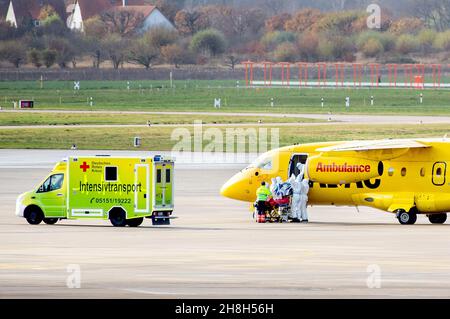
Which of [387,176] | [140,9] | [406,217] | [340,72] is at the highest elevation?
[140,9]

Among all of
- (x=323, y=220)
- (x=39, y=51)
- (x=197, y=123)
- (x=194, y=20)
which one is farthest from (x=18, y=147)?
(x=194, y=20)

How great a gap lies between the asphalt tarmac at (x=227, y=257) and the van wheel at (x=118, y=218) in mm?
386

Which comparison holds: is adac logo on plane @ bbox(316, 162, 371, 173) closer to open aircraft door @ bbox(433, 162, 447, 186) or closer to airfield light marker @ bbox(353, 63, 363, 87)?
open aircraft door @ bbox(433, 162, 447, 186)

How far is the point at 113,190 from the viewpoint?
124 feet

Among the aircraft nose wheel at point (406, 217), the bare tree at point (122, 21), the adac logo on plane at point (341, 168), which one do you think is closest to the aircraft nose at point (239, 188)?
the adac logo on plane at point (341, 168)

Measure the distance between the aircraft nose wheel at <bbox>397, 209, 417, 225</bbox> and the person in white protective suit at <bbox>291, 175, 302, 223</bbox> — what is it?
10.8ft

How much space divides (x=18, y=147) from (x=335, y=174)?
4013 cm

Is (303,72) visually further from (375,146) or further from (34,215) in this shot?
(34,215)

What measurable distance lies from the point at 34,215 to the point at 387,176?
11.5 metres

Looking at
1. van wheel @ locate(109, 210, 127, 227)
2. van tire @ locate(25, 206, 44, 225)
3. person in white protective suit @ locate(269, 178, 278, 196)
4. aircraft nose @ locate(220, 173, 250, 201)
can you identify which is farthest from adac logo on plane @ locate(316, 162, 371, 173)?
van tire @ locate(25, 206, 44, 225)

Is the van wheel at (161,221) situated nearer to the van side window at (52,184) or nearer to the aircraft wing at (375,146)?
the van side window at (52,184)

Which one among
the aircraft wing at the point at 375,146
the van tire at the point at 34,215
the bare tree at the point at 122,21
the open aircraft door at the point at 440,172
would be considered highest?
the bare tree at the point at 122,21

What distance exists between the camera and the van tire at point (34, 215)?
39.0 m

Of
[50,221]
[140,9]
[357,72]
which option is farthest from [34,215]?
[140,9]
